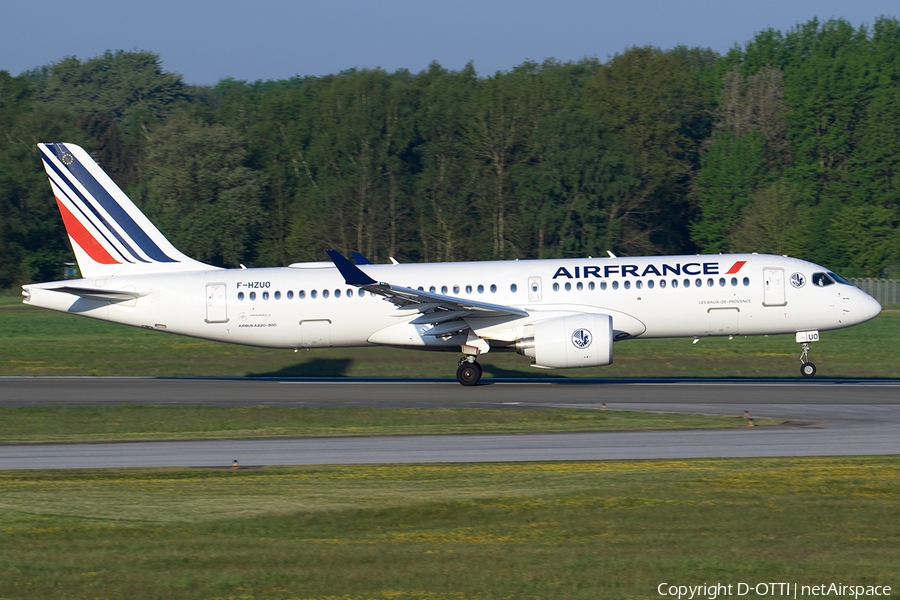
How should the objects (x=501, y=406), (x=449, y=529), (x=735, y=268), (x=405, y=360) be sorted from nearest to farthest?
(x=449, y=529) → (x=501, y=406) → (x=735, y=268) → (x=405, y=360)

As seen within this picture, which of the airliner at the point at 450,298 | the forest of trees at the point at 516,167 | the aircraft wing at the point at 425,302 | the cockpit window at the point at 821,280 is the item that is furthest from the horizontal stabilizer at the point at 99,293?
the forest of trees at the point at 516,167

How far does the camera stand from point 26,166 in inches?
2985

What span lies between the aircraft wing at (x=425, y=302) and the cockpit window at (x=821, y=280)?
8.95 meters

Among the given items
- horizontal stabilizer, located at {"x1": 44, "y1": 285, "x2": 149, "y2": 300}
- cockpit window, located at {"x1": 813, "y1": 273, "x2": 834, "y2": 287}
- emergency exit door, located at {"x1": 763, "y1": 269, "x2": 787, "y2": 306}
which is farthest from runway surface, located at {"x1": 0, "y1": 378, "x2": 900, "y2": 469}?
cockpit window, located at {"x1": 813, "y1": 273, "x2": 834, "y2": 287}

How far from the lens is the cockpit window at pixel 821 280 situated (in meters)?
28.5

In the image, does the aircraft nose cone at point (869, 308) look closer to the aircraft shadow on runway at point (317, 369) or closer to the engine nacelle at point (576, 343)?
the engine nacelle at point (576, 343)

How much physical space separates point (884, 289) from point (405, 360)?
39.2 meters

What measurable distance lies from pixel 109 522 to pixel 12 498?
2394 mm

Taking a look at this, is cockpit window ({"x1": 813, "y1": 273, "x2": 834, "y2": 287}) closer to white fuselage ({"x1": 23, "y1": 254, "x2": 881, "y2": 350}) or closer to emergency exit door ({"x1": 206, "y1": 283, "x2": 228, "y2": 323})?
white fuselage ({"x1": 23, "y1": 254, "x2": 881, "y2": 350})

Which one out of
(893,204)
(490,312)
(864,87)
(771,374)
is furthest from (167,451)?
(864,87)

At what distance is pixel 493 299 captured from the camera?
93.8ft

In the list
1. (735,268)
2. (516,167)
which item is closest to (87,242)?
(735,268)

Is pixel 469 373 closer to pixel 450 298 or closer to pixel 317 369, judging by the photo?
pixel 450 298

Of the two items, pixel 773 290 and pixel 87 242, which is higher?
pixel 87 242
